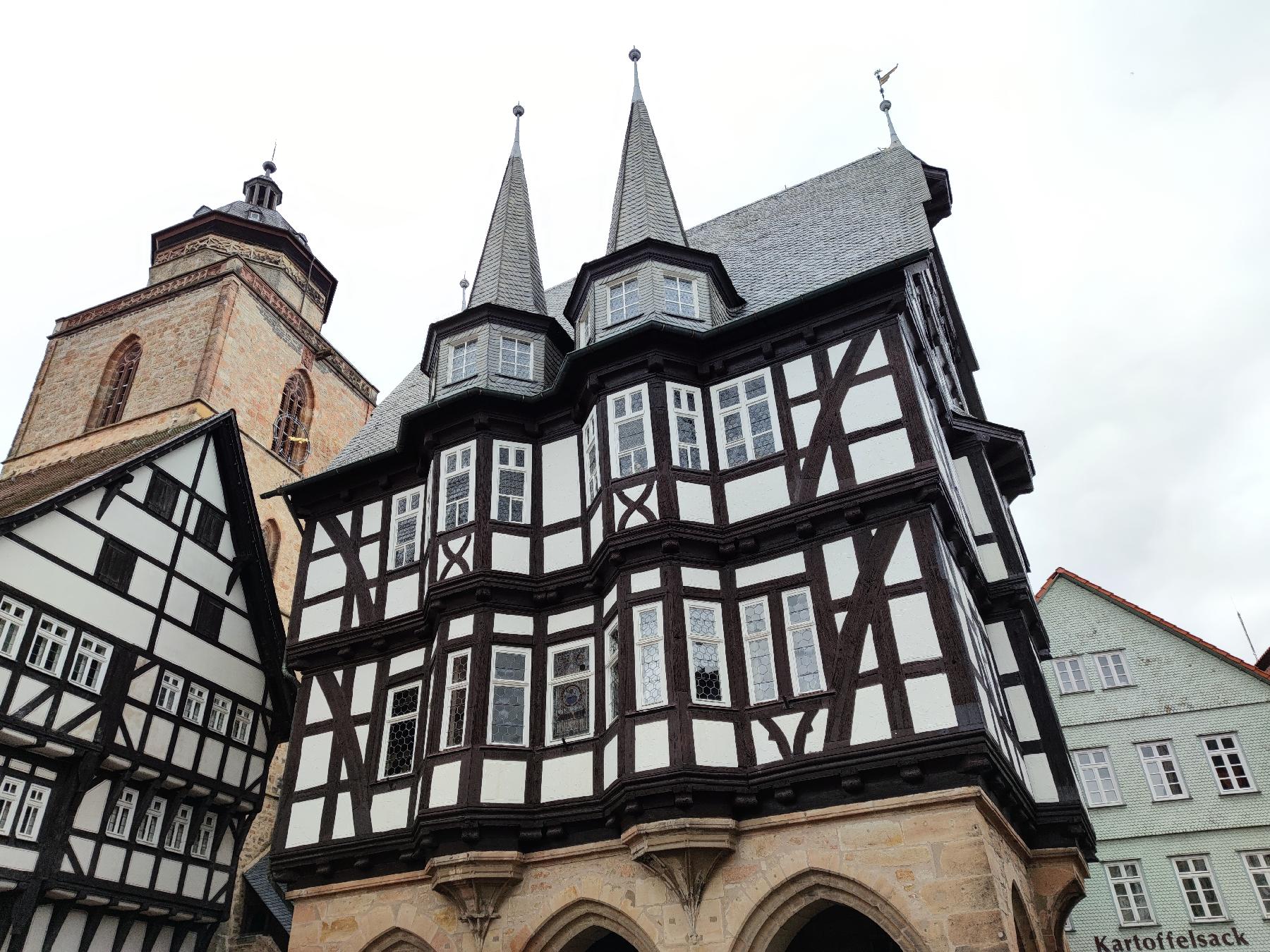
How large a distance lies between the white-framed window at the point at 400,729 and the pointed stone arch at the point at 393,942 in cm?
220

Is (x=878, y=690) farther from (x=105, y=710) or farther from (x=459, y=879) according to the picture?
(x=105, y=710)

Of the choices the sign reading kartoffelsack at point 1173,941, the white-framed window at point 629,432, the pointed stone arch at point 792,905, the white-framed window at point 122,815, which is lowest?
the pointed stone arch at point 792,905

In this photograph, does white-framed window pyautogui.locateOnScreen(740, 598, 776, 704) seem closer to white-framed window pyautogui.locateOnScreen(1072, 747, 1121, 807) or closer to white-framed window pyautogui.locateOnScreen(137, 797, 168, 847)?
white-framed window pyautogui.locateOnScreen(137, 797, 168, 847)

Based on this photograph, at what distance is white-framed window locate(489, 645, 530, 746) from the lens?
14609 mm

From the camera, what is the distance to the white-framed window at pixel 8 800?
16.0 meters

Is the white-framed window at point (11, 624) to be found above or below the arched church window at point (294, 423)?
below

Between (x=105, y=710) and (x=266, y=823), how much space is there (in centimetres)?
878

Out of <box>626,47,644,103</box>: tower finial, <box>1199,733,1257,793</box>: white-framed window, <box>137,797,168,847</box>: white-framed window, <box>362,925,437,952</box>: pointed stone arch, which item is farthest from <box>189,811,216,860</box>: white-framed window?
<box>1199,733,1257,793</box>: white-framed window

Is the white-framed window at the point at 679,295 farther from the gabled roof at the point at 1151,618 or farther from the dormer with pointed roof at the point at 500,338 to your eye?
the gabled roof at the point at 1151,618

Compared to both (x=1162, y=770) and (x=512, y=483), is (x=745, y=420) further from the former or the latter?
(x=1162, y=770)

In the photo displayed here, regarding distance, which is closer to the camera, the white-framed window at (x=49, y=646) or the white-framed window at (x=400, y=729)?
the white-framed window at (x=400, y=729)

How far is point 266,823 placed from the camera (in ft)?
84.1

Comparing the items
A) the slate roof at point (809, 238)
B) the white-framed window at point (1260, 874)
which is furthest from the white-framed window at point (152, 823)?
the white-framed window at point (1260, 874)

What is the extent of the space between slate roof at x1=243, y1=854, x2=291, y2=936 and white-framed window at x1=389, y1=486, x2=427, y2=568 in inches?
346
